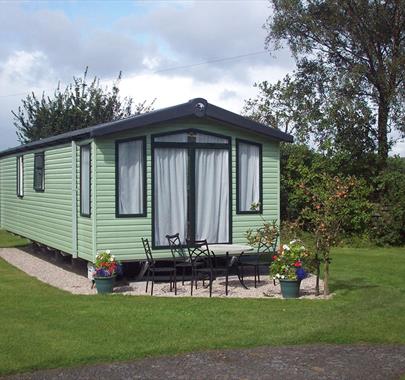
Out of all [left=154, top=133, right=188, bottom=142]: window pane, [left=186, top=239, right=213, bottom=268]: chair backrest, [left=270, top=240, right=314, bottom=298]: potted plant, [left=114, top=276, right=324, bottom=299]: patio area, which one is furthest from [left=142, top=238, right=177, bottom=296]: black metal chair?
[left=154, top=133, right=188, bottom=142]: window pane

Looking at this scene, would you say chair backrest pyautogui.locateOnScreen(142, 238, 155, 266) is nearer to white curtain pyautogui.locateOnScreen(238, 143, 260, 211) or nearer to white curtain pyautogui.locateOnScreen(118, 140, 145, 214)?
white curtain pyautogui.locateOnScreen(118, 140, 145, 214)

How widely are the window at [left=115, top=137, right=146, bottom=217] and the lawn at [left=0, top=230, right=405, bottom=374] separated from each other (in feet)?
5.54

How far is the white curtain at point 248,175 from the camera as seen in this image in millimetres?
11039

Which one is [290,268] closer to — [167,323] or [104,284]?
[167,323]

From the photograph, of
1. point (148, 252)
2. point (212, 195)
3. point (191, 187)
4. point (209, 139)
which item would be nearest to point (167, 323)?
point (148, 252)

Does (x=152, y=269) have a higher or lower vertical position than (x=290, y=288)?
higher

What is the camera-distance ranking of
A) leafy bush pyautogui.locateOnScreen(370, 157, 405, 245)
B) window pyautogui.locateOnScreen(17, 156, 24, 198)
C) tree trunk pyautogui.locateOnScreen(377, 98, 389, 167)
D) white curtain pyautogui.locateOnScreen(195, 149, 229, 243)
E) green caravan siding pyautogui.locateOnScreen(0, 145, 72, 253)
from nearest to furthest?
white curtain pyautogui.locateOnScreen(195, 149, 229, 243) → green caravan siding pyautogui.locateOnScreen(0, 145, 72, 253) → window pyautogui.locateOnScreen(17, 156, 24, 198) → leafy bush pyautogui.locateOnScreen(370, 157, 405, 245) → tree trunk pyautogui.locateOnScreen(377, 98, 389, 167)

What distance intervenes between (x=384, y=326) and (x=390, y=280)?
362 cm

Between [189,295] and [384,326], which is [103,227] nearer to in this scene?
[189,295]

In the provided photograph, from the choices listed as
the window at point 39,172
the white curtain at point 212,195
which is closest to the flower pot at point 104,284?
the white curtain at point 212,195

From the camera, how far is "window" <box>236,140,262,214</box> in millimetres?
11000

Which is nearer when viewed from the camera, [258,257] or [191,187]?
[191,187]

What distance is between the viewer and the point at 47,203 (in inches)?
500

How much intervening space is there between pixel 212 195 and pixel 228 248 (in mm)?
→ 1045
